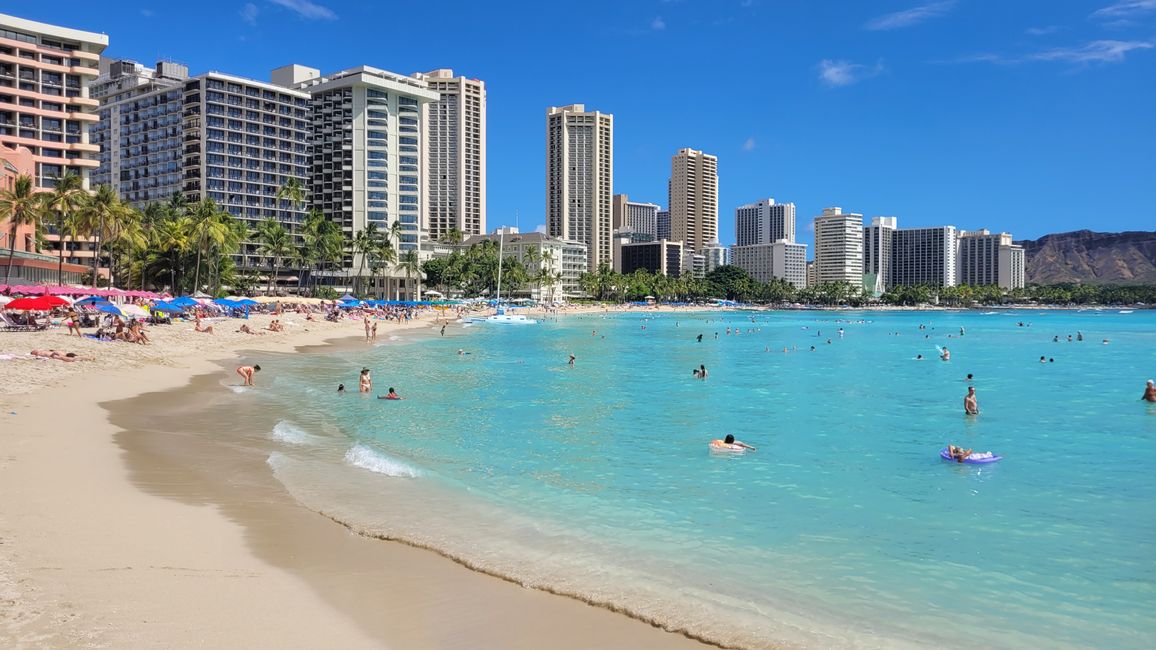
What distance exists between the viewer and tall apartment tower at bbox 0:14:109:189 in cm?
7712

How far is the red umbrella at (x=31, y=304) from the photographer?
34.7m

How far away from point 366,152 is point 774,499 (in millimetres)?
124638

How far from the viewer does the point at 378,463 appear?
50.4 ft

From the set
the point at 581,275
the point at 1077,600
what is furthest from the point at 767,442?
the point at 581,275

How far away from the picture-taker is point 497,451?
17531mm

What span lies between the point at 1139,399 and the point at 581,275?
157077mm

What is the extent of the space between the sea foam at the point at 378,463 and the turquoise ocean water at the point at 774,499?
0.08 m

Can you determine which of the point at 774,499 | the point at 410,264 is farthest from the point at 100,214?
the point at 410,264

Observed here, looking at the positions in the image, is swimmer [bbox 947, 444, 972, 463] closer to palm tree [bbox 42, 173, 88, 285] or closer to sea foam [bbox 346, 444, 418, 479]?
sea foam [bbox 346, 444, 418, 479]

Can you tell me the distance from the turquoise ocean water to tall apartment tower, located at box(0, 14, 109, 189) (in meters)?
67.6

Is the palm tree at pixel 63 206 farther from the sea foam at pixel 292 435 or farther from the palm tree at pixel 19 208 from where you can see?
the sea foam at pixel 292 435

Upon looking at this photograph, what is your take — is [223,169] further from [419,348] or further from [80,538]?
[80,538]

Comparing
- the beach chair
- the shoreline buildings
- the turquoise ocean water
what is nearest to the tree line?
the shoreline buildings

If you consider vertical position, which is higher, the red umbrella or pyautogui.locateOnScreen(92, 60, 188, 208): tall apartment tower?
pyautogui.locateOnScreen(92, 60, 188, 208): tall apartment tower
